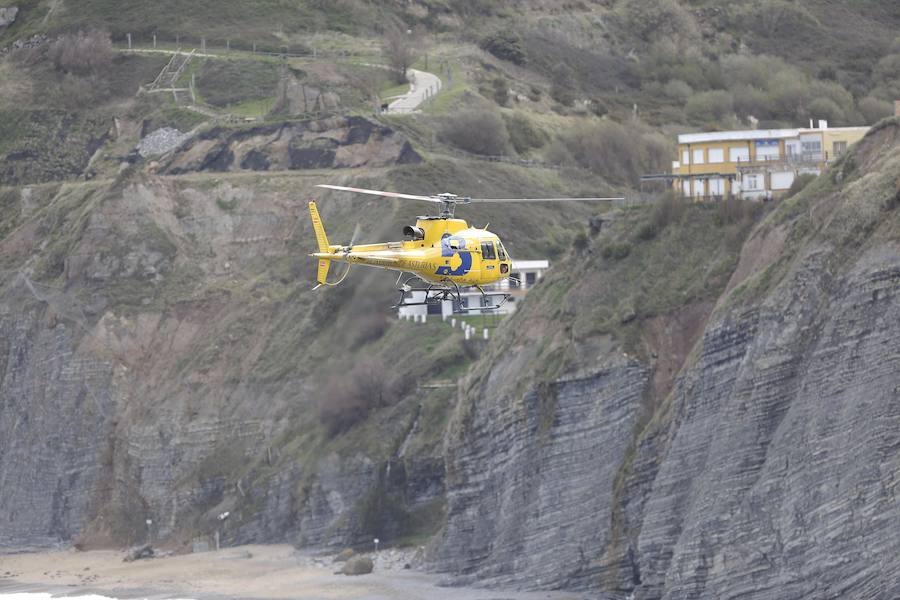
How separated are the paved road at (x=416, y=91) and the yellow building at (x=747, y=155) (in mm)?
42547

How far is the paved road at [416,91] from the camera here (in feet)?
515

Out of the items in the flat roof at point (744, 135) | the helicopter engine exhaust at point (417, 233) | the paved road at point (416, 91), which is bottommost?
the paved road at point (416, 91)

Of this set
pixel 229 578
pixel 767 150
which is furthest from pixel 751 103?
pixel 229 578

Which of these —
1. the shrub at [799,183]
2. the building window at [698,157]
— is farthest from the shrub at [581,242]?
the shrub at [799,183]

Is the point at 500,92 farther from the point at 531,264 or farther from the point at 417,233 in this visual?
the point at 417,233

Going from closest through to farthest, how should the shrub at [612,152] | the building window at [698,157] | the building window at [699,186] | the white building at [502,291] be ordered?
the building window at [699,186] → the building window at [698,157] → the white building at [502,291] → the shrub at [612,152]

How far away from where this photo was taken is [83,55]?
171250mm

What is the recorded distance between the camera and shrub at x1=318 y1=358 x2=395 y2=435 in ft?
392

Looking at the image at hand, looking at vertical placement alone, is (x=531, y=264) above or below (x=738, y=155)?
below

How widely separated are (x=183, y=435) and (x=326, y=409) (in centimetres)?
1148

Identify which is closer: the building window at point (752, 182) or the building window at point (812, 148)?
the building window at point (752, 182)

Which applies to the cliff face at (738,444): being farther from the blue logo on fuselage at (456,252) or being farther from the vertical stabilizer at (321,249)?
the vertical stabilizer at (321,249)

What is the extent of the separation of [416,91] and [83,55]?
26.0 metres

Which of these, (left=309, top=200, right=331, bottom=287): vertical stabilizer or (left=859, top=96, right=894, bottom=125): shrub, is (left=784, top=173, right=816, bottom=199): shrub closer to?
(left=309, top=200, right=331, bottom=287): vertical stabilizer
